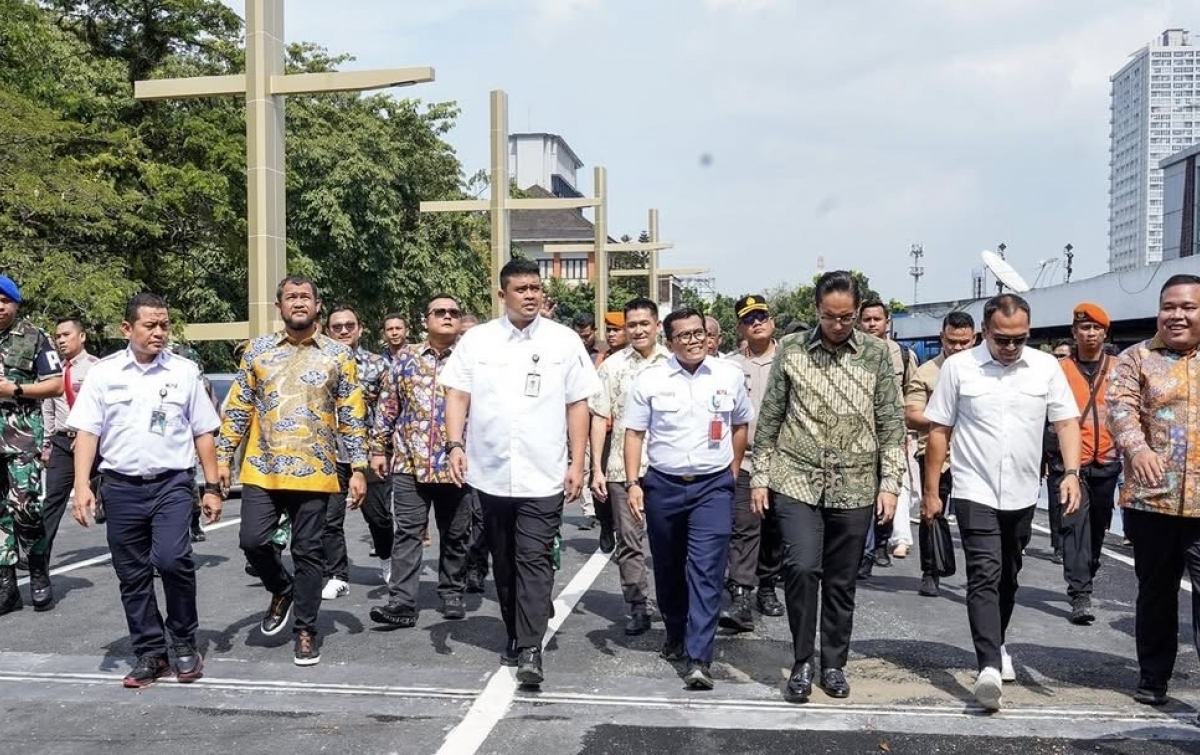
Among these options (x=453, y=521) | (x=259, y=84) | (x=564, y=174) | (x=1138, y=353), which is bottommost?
(x=453, y=521)

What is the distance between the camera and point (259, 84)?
1276 centimetres

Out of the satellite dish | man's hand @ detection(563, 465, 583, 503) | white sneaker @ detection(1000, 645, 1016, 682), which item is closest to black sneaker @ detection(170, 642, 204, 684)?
man's hand @ detection(563, 465, 583, 503)

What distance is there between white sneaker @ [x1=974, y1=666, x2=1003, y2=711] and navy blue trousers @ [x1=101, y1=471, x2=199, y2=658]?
3.79 m

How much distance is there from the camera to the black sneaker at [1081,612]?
7262 millimetres

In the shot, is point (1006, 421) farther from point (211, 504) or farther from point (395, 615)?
point (211, 504)

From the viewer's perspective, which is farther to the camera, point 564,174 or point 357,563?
point 564,174

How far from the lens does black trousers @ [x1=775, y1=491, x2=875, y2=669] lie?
5.55m

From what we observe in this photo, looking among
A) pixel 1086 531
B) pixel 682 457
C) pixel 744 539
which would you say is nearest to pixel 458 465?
pixel 682 457

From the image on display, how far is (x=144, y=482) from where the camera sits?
19.1 ft

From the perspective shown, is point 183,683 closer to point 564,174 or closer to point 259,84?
→ point 259,84

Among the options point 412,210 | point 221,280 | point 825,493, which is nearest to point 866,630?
point 825,493

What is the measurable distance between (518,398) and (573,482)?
53cm

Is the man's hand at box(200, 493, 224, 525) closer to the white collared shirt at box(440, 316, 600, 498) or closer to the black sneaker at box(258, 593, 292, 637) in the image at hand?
the black sneaker at box(258, 593, 292, 637)

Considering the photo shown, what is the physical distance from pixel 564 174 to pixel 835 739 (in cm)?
12651
